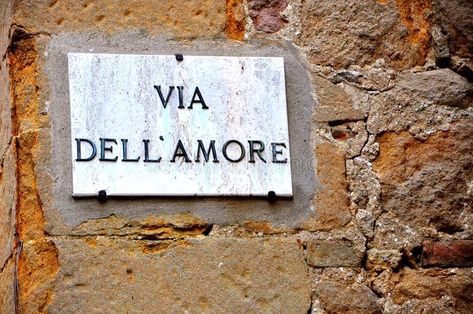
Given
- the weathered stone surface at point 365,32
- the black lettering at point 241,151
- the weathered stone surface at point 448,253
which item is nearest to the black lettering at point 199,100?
the black lettering at point 241,151

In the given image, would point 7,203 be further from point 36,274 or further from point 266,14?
point 266,14

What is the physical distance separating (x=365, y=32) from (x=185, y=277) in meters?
0.83

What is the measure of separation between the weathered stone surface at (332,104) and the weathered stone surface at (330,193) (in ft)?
0.26

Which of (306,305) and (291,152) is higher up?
(291,152)

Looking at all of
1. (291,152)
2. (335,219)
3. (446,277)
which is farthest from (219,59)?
(446,277)

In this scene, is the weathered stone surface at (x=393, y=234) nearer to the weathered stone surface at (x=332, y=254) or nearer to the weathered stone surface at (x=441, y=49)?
the weathered stone surface at (x=332, y=254)

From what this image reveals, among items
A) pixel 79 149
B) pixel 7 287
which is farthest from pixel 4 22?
pixel 7 287

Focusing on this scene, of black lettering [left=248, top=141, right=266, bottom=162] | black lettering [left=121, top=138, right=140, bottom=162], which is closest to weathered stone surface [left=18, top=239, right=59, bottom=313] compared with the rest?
black lettering [left=121, top=138, right=140, bottom=162]

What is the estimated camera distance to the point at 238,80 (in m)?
3.18

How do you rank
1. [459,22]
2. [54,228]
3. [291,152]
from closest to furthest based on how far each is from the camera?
[54,228], [291,152], [459,22]

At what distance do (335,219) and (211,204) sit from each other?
31 centimetres

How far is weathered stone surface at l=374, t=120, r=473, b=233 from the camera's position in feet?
10.4

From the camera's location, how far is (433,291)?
3100mm

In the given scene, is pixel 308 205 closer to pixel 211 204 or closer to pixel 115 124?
pixel 211 204
